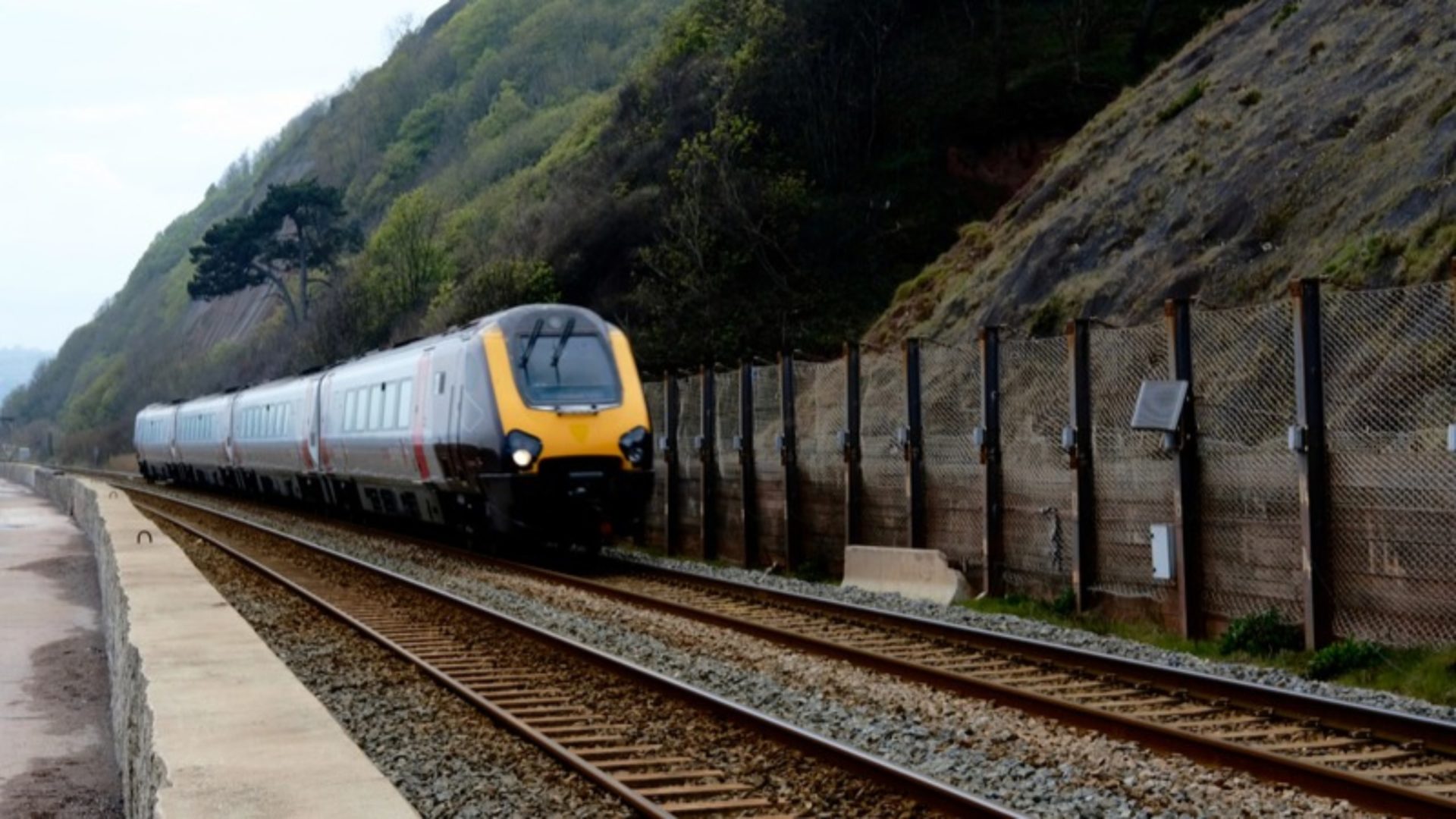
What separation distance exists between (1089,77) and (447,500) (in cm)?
3272

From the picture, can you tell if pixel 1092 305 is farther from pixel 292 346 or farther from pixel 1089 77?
pixel 292 346

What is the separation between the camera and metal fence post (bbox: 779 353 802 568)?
20562 millimetres

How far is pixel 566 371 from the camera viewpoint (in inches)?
835

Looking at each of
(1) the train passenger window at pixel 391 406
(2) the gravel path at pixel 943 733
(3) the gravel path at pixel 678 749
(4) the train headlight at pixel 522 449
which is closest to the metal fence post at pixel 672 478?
(1) the train passenger window at pixel 391 406

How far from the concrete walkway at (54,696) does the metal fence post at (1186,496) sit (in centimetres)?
823

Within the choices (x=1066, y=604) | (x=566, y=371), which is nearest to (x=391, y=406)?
(x=566, y=371)

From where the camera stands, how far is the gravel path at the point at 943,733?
7559mm

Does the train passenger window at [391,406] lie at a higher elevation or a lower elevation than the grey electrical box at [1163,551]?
higher

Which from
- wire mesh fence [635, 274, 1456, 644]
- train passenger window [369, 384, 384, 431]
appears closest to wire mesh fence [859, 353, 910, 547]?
wire mesh fence [635, 274, 1456, 644]

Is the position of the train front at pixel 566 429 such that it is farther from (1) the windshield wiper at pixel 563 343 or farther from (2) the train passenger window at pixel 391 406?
(2) the train passenger window at pixel 391 406

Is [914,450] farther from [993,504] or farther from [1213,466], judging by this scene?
[1213,466]

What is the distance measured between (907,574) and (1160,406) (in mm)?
4680

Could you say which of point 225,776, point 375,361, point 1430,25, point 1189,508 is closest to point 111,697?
point 225,776

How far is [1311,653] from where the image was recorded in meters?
11.5
